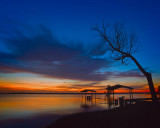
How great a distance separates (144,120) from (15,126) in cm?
1411

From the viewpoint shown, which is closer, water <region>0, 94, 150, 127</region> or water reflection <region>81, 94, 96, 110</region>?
water <region>0, 94, 150, 127</region>

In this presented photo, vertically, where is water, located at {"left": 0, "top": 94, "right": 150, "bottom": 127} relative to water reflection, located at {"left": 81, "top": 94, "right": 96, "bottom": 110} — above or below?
below

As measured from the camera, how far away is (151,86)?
42.3 feet

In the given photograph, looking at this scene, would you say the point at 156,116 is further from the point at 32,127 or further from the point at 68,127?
the point at 32,127

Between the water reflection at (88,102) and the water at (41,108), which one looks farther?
the water reflection at (88,102)

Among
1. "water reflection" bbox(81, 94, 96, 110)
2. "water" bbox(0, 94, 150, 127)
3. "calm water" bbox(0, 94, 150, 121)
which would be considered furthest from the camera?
"water reflection" bbox(81, 94, 96, 110)

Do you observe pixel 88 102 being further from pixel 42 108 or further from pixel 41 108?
pixel 41 108

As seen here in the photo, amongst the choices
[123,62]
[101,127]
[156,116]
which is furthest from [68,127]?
[123,62]

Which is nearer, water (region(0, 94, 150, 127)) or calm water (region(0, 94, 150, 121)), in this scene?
water (region(0, 94, 150, 127))

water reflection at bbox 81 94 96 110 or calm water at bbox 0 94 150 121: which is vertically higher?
water reflection at bbox 81 94 96 110

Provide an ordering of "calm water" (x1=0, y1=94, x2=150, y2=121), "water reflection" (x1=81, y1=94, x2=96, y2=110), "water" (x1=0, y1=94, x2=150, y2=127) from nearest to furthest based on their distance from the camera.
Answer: "water" (x1=0, y1=94, x2=150, y2=127), "calm water" (x1=0, y1=94, x2=150, y2=121), "water reflection" (x1=81, y1=94, x2=96, y2=110)

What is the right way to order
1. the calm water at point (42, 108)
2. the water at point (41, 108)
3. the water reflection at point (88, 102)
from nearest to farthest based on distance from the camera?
the water at point (41, 108), the calm water at point (42, 108), the water reflection at point (88, 102)

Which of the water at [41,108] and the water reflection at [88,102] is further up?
the water reflection at [88,102]

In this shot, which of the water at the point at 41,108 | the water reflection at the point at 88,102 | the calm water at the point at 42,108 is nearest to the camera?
the water at the point at 41,108
